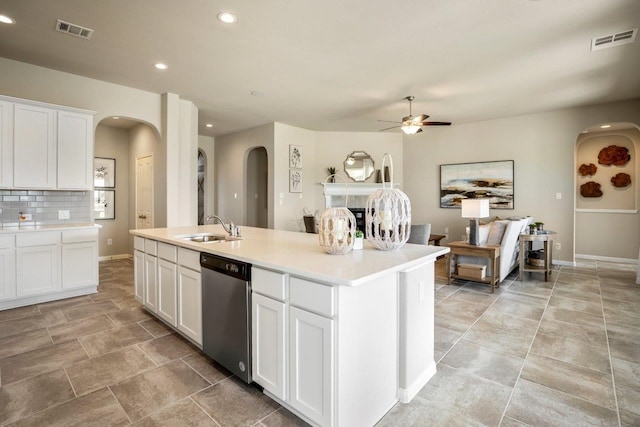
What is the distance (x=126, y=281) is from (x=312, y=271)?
420 cm

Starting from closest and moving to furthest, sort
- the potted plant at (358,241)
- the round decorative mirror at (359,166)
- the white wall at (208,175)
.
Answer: the potted plant at (358,241)
the round decorative mirror at (359,166)
the white wall at (208,175)

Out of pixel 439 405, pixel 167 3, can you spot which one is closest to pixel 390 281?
pixel 439 405

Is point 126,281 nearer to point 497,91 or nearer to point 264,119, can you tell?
point 264,119

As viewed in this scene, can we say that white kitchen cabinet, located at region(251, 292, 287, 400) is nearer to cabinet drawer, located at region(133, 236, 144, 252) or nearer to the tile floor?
the tile floor

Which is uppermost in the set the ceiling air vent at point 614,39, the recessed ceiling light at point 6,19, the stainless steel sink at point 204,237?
the recessed ceiling light at point 6,19

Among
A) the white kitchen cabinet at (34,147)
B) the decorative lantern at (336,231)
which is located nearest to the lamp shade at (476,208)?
the decorative lantern at (336,231)

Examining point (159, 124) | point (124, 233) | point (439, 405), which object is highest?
Answer: point (159, 124)

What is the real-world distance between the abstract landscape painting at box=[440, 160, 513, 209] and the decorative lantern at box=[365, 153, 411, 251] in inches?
197

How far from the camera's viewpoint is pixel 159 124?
489 cm

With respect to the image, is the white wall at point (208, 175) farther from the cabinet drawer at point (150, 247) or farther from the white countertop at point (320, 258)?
the white countertop at point (320, 258)

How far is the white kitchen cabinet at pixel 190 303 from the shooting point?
2.36m

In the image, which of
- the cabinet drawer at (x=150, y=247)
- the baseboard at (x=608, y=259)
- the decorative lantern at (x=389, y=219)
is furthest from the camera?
the baseboard at (x=608, y=259)

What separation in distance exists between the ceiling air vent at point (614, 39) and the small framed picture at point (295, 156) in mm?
4973

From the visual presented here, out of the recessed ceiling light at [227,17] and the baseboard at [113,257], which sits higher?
the recessed ceiling light at [227,17]
